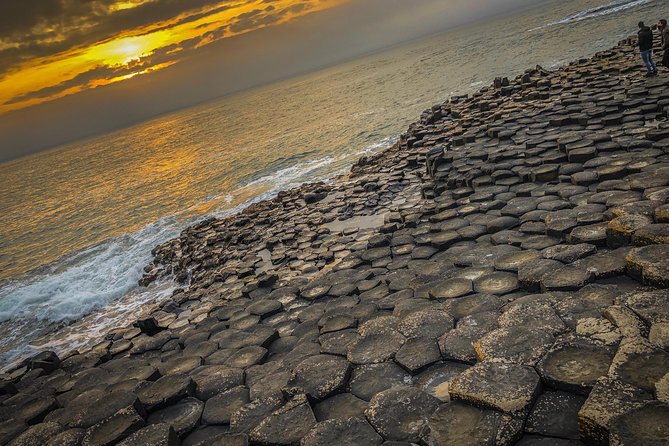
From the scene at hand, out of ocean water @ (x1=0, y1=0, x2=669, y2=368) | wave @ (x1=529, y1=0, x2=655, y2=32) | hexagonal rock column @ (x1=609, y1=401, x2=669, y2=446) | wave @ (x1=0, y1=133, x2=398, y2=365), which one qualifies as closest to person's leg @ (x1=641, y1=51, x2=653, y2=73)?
ocean water @ (x1=0, y1=0, x2=669, y2=368)

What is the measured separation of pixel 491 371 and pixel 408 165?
38.5 feet

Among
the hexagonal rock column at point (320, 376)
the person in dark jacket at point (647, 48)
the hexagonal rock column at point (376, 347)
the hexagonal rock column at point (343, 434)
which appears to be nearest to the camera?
the hexagonal rock column at point (343, 434)

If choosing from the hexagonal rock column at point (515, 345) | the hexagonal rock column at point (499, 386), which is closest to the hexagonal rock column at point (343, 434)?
the hexagonal rock column at point (499, 386)

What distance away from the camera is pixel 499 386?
3.15 m

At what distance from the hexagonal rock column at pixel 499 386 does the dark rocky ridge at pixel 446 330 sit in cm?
2

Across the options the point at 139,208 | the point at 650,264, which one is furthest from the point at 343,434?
the point at 139,208

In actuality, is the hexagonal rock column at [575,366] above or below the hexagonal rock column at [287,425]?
above

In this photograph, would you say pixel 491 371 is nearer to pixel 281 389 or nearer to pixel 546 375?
pixel 546 375

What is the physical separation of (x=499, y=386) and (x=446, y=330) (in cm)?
126

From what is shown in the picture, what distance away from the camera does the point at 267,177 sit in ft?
83.9

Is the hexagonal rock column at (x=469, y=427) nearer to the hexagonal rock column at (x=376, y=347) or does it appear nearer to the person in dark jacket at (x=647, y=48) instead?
the hexagonal rock column at (x=376, y=347)

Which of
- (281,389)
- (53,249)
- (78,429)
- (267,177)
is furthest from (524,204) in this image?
(53,249)

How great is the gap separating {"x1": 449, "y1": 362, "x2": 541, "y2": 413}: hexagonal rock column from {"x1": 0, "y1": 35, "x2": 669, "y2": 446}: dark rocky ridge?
0.02 metres

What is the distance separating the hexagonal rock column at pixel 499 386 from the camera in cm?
299
